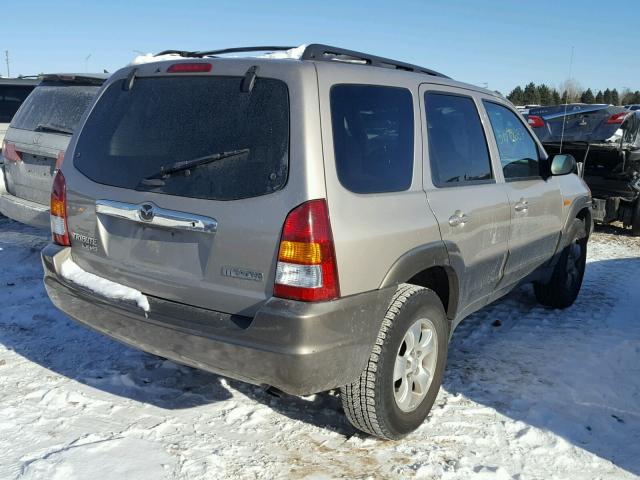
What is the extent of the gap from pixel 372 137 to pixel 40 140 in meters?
4.01

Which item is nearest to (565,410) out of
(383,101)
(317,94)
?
(383,101)

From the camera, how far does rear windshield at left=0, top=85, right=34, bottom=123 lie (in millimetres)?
9406

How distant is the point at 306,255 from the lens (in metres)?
2.59

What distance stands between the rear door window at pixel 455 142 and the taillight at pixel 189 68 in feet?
4.09

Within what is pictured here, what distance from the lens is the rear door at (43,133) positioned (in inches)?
225

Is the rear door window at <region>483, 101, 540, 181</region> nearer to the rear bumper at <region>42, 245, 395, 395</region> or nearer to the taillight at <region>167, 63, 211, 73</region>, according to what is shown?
the rear bumper at <region>42, 245, 395, 395</region>

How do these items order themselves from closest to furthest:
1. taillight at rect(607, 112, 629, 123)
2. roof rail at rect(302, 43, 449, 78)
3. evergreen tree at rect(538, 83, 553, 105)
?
roof rail at rect(302, 43, 449, 78) → taillight at rect(607, 112, 629, 123) → evergreen tree at rect(538, 83, 553, 105)

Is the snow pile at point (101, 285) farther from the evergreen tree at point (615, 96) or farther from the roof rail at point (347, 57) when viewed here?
the evergreen tree at point (615, 96)

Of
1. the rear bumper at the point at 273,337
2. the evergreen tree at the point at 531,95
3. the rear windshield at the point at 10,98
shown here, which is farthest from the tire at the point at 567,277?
the evergreen tree at the point at 531,95

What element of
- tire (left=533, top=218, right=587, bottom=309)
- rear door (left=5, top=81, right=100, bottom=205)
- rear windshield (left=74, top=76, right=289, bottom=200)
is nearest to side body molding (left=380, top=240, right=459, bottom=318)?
rear windshield (left=74, top=76, right=289, bottom=200)

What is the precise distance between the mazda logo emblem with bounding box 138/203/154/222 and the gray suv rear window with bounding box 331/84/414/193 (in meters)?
0.90

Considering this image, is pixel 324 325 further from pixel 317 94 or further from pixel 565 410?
pixel 565 410

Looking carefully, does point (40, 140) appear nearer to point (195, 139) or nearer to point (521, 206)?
point (195, 139)

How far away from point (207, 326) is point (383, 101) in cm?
141
